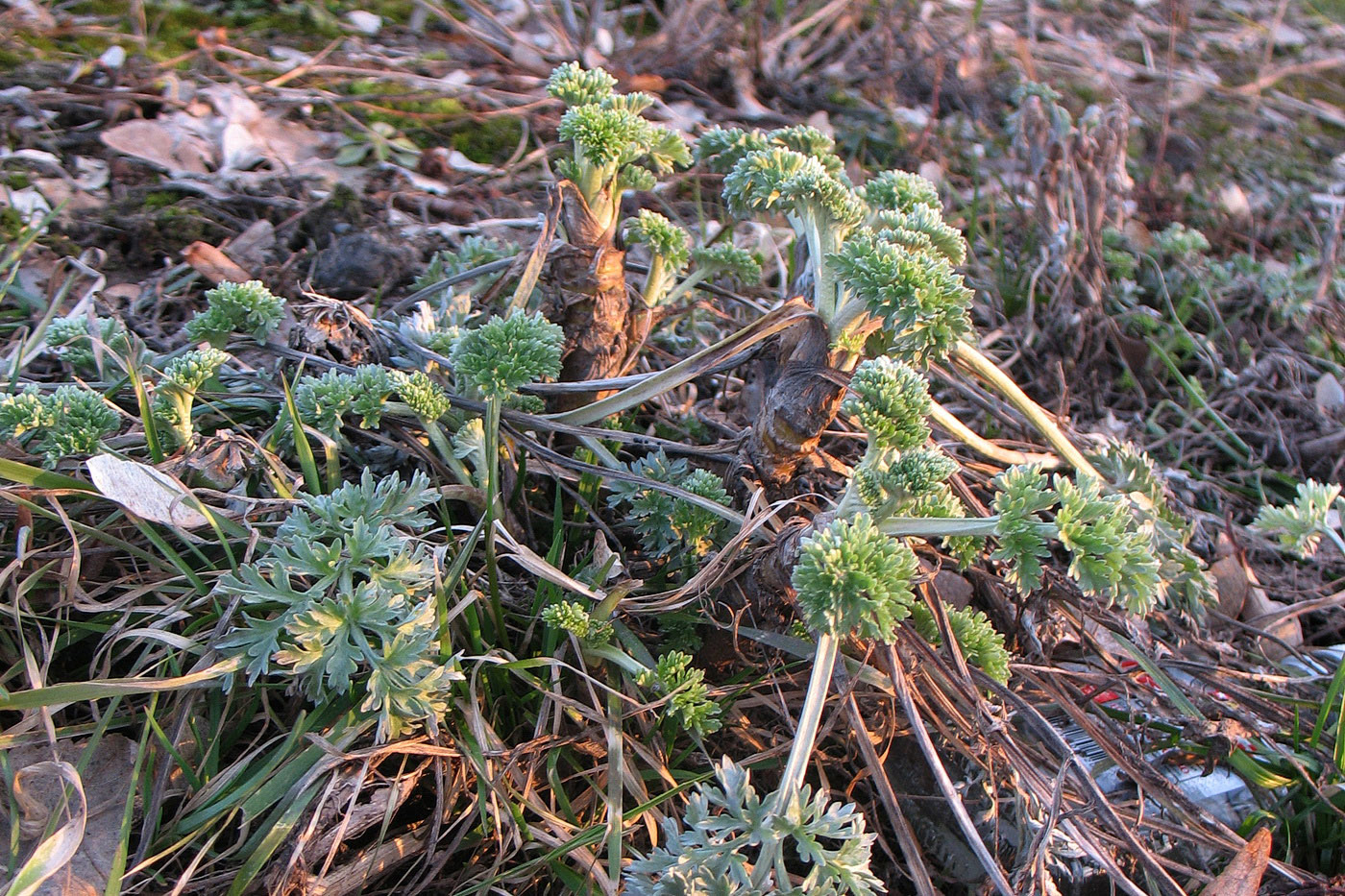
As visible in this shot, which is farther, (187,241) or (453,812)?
(187,241)

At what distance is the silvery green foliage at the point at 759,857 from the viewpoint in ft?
4.45

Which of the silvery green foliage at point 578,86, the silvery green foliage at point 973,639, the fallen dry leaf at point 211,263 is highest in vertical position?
the silvery green foliage at point 578,86

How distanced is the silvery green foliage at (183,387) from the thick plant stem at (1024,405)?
1400mm

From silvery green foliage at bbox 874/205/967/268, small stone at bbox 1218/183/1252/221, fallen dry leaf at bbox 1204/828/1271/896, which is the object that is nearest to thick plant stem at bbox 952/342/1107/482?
silvery green foliage at bbox 874/205/967/268

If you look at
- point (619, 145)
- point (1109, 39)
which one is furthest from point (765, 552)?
point (1109, 39)

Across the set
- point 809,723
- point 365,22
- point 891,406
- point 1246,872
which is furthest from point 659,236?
point 365,22

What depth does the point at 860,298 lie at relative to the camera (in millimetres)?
1656

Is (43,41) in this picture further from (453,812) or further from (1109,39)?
(1109,39)

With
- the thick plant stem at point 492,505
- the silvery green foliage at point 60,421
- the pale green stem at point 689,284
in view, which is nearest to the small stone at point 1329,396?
the pale green stem at point 689,284

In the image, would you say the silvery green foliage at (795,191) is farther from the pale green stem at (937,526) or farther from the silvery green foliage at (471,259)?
the silvery green foliage at (471,259)

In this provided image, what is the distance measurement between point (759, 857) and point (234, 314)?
4.77 ft

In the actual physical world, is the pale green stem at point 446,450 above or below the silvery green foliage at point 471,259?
below

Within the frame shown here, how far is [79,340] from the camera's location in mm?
2047

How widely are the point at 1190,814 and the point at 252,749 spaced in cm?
161
